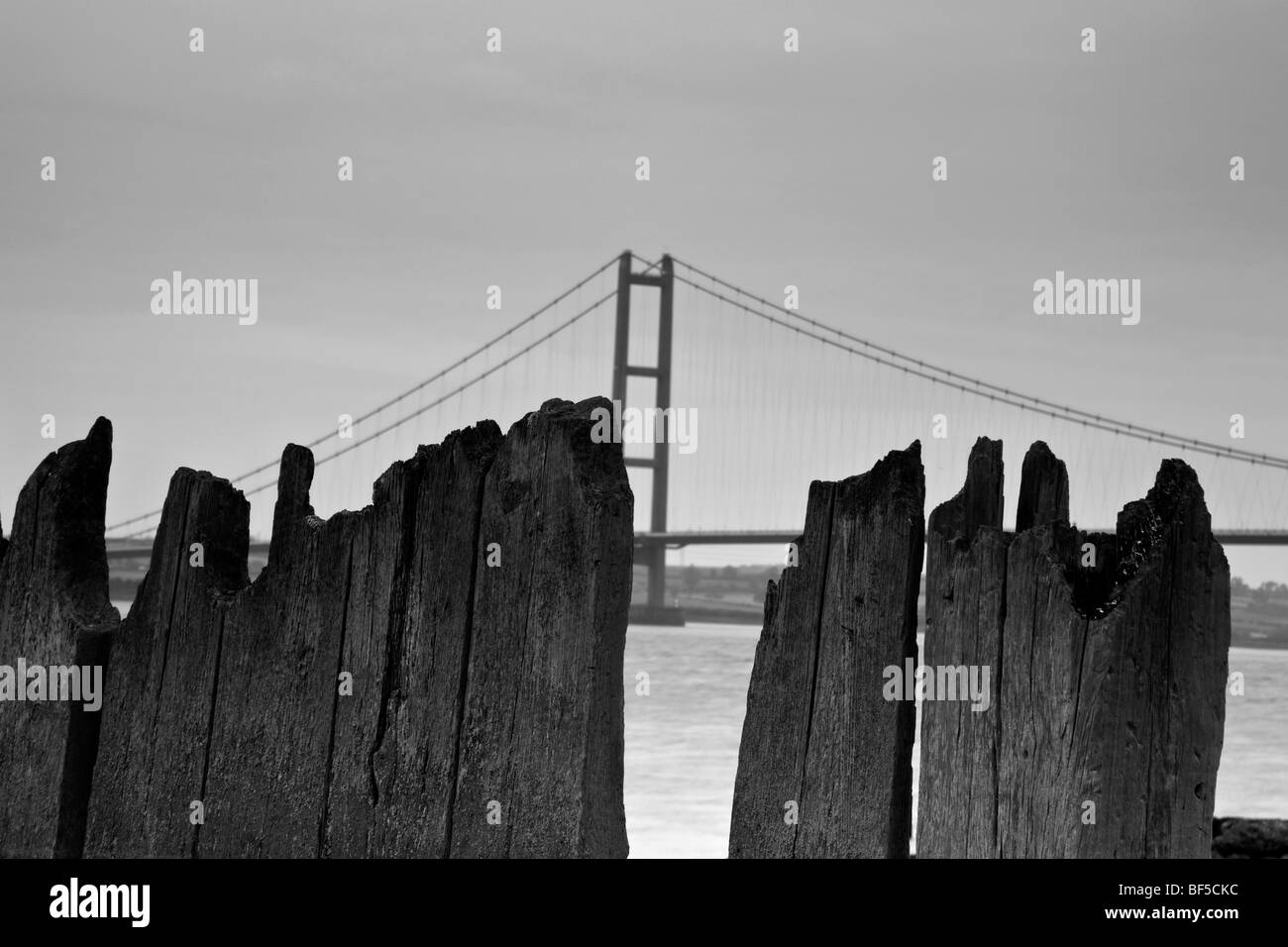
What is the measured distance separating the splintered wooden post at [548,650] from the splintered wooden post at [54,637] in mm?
981

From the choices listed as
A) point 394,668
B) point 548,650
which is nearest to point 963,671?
point 548,650

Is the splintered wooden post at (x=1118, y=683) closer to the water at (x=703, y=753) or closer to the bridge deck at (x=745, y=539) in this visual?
the water at (x=703, y=753)

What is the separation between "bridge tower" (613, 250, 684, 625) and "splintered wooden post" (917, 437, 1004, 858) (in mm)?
28161

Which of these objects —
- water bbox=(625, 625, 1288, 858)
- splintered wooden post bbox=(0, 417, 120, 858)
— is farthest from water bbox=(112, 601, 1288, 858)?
splintered wooden post bbox=(0, 417, 120, 858)

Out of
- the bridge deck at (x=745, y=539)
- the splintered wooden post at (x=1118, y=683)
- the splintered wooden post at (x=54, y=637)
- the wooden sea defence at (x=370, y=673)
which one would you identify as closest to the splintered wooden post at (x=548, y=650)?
the wooden sea defence at (x=370, y=673)

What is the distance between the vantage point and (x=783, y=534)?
23828 millimetres

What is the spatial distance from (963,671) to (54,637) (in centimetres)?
190

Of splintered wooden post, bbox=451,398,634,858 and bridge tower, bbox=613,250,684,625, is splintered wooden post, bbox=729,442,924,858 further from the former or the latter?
bridge tower, bbox=613,250,684,625

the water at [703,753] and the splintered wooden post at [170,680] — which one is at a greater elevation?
the splintered wooden post at [170,680]

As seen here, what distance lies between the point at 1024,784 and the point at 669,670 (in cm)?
2934

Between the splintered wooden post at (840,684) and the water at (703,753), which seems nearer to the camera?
the splintered wooden post at (840,684)

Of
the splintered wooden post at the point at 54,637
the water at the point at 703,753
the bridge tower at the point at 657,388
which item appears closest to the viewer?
the splintered wooden post at the point at 54,637

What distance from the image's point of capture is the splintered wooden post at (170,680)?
3.16m
